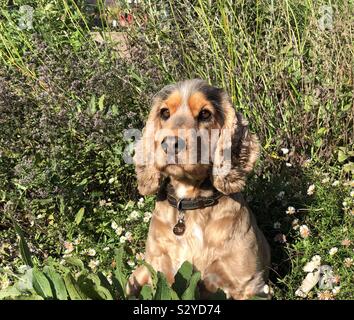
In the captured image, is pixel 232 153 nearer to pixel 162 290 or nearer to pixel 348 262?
pixel 348 262

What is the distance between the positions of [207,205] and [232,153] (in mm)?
348

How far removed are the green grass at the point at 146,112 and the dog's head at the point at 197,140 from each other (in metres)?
0.73

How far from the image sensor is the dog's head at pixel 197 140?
11.2 ft

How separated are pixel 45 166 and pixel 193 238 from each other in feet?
4.67

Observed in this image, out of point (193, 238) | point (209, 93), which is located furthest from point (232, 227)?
point (209, 93)

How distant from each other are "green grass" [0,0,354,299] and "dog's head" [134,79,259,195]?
731 mm

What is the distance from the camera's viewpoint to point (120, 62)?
4.96 meters

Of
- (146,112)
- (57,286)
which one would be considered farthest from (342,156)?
(57,286)

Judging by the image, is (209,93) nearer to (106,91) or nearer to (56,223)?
(106,91)

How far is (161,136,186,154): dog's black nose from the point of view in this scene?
3.32 meters

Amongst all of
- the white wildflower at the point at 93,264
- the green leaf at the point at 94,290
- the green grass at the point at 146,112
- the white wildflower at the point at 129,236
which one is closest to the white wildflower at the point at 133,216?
the green grass at the point at 146,112

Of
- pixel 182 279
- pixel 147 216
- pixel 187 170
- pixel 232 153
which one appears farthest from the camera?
pixel 147 216

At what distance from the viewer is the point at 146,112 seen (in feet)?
16.1

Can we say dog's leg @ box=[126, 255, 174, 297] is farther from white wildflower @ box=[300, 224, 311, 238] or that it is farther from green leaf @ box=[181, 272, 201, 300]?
white wildflower @ box=[300, 224, 311, 238]
